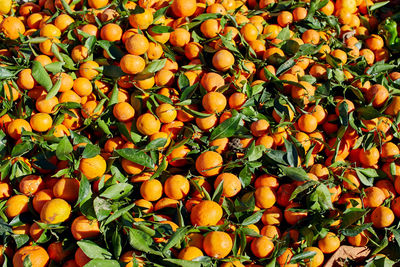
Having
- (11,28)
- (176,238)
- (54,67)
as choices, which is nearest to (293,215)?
(176,238)

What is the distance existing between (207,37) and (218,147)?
1045mm

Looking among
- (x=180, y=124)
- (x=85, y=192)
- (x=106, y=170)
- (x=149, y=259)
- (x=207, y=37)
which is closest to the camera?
(x=149, y=259)

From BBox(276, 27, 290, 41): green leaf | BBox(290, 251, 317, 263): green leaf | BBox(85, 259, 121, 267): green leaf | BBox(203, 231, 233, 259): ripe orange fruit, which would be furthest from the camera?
BBox(276, 27, 290, 41): green leaf

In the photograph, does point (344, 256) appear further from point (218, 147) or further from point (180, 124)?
point (180, 124)

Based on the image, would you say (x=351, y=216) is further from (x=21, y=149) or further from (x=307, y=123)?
(x=21, y=149)

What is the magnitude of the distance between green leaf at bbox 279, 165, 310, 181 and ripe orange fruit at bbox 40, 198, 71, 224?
1377mm

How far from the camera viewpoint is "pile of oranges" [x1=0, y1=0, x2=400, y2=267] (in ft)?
6.74

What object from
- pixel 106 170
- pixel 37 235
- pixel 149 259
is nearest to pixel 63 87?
pixel 106 170

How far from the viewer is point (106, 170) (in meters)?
2.30

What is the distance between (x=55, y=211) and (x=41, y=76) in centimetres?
104

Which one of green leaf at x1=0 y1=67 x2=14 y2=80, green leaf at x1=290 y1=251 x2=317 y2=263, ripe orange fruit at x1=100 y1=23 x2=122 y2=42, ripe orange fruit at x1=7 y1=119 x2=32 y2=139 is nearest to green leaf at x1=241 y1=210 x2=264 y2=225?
green leaf at x1=290 y1=251 x2=317 y2=263

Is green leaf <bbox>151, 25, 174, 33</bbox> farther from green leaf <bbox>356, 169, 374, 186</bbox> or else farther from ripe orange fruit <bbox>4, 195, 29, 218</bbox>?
green leaf <bbox>356, 169, 374, 186</bbox>

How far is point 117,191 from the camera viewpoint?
2.18 metres

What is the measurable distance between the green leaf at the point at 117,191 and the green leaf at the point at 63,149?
1.15ft
